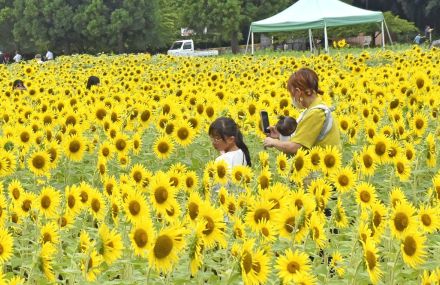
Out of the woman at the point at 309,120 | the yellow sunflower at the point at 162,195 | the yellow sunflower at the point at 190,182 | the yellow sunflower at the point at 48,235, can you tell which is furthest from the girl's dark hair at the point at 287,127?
the yellow sunflower at the point at 48,235

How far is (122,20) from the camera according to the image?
46000mm

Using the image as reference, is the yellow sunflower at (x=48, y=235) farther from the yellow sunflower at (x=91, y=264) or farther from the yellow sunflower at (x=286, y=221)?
the yellow sunflower at (x=286, y=221)

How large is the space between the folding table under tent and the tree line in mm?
18931

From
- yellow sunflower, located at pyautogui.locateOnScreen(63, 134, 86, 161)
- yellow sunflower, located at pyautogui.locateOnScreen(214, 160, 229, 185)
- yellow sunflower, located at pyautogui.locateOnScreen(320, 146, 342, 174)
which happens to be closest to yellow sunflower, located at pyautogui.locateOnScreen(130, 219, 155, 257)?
yellow sunflower, located at pyautogui.locateOnScreen(214, 160, 229, 185)

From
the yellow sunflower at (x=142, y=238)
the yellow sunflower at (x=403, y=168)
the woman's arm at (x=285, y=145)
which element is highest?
the yellow sunflower at (x=142, y=238)

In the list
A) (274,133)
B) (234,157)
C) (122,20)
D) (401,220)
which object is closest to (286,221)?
(401,220)

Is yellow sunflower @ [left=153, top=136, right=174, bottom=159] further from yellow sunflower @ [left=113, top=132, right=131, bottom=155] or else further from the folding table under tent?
the folding table under tent

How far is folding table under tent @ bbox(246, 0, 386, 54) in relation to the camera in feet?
75.4

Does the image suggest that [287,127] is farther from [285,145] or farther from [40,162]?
[40,162]

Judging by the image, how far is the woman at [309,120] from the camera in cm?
526

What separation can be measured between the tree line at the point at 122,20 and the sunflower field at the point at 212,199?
3555cm

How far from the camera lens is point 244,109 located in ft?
25.9

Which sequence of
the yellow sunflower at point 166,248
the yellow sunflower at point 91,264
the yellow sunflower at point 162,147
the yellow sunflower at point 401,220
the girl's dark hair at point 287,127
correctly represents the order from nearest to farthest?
the yellow sunflower at point 166,248 → the yellow sunflower at point 91,264 → the yellow sunflower at point 401,220 → the girl's dark hair at point 287,127 → the yellow sunflower at point 162,147

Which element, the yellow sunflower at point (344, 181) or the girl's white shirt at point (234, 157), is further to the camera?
the girl's white shirt at point (234, 157)
